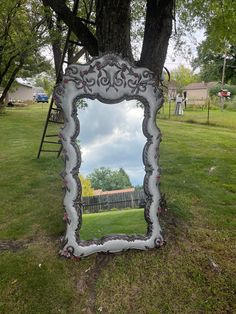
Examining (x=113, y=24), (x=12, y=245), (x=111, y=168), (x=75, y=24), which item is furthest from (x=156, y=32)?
(x=12, y=245)

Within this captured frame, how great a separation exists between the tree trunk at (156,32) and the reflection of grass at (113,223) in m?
1.84

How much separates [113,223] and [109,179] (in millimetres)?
478

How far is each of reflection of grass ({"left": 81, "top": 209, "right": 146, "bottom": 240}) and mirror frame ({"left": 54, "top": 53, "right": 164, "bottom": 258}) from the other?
0.07 m

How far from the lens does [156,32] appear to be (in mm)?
3957

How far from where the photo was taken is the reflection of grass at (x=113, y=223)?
11.1 feet

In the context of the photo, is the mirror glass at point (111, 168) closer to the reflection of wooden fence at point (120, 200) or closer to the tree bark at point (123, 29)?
the reflection of wooden fence at point (120, 200)

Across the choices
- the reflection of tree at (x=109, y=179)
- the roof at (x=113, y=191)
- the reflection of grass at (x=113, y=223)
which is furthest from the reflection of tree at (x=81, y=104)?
the reflection of grass at (x=113, y=223)

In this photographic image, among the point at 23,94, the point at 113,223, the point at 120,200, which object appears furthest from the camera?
the point at 23,94

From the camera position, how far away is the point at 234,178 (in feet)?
19.4

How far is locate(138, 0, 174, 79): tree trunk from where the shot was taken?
3.92 m

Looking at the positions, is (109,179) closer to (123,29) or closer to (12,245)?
(12,245)

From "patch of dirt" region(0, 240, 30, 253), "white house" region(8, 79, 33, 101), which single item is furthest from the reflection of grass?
"white house" region(8, 79, 33, 101)

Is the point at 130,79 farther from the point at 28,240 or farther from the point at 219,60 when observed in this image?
the point at 219,60

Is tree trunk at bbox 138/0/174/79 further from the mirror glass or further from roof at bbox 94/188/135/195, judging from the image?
roof at bbox 94/188/135/195
